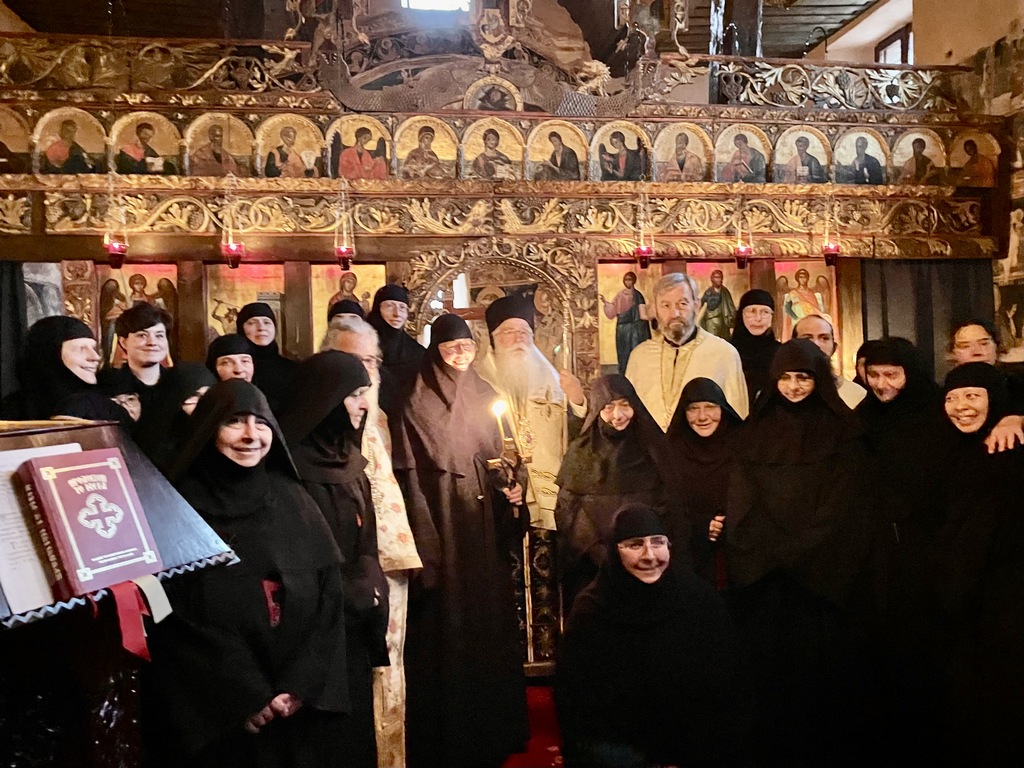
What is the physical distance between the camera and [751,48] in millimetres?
6805

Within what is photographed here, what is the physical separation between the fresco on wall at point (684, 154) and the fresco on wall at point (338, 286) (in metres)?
2.01

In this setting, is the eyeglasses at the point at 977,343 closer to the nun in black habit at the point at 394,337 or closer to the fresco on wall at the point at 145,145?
the nun in black habit at the point at 394,337

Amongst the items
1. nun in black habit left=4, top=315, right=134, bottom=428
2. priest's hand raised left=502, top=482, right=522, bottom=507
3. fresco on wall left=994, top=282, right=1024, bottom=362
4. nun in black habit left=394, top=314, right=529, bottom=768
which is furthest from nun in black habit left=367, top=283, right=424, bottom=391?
fresco on wall left=994, top=282, right=1024, bottom=362

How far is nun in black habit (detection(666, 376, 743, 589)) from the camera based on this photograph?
483cm

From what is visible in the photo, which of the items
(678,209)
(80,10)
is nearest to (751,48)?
(678,209)

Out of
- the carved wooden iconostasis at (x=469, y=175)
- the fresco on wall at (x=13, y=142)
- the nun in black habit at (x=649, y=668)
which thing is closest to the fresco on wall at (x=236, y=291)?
the carved wooden iconostasis at (x=469, y=175)

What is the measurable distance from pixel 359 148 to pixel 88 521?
10.8 ft

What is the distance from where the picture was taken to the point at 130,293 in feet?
16.3

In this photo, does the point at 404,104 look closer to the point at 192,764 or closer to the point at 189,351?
the point at 189,351

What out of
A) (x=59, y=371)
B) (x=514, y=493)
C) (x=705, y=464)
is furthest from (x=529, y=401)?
(x=59, y=371)

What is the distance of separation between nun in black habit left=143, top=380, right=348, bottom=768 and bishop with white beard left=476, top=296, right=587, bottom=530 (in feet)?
5.64

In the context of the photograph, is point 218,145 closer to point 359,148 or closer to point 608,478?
point 359,148

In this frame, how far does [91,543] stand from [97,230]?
9.76 feet

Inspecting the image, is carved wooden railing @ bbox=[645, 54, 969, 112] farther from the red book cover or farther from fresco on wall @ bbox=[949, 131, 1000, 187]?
the red book cover
